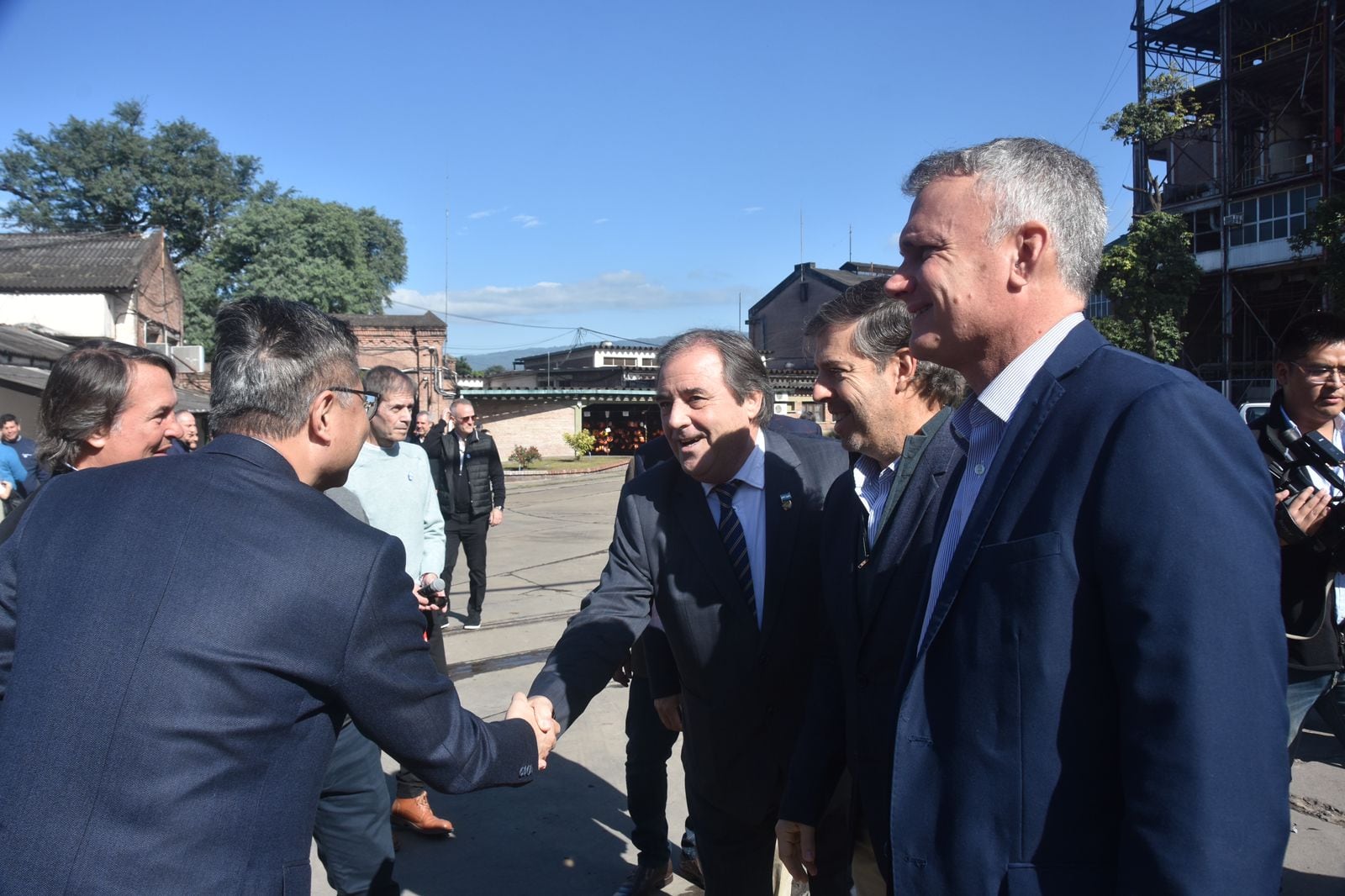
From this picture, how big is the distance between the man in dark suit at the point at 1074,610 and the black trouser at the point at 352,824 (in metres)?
2.10

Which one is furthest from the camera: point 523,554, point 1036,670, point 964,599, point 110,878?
point 523,554

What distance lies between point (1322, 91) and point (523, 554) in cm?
3627

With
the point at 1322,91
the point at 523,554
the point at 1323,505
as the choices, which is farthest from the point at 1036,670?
the point at 1322,91

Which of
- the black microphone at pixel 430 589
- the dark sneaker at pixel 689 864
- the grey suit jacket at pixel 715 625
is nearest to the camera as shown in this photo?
the grey suit jacket at pixel 715 625

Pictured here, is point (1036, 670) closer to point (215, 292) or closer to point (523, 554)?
point (523, 554)

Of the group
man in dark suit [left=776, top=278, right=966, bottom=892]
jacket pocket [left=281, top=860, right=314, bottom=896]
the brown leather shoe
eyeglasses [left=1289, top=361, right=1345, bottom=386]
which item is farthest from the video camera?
the brown leather shoe

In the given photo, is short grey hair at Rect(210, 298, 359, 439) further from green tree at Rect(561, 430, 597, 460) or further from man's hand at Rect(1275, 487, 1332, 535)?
green tree at Rect(561, 430, 597, 460)

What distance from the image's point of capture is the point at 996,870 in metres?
1.30

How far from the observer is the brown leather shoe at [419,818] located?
4.21m

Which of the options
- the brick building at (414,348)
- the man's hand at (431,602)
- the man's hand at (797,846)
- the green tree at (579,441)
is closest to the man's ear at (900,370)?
the man's hand at (797,846)

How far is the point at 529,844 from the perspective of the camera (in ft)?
13.6

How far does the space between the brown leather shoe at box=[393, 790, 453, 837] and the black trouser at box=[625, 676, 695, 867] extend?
104cm

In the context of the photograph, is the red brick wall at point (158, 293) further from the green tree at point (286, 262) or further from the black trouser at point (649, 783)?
the black trouser at point (649, 783)

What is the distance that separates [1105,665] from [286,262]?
43554 mm
